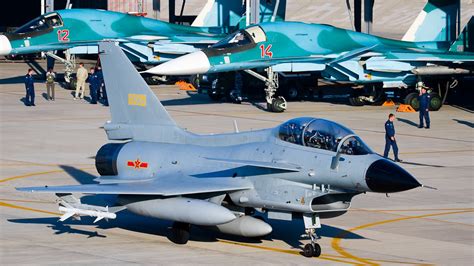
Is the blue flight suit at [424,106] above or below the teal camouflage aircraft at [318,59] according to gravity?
below

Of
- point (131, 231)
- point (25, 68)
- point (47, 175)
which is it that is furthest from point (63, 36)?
point (131, 231)

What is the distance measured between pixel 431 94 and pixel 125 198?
23.1m

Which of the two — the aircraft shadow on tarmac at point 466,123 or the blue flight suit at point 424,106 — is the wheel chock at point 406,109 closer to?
the aircraft shadow on tarmac at point 466,123

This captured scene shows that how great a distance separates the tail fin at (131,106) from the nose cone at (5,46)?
23.6m

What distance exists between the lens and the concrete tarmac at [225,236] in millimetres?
16281

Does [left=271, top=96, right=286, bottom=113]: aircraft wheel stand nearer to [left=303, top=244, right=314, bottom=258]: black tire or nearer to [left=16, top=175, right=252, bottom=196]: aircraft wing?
[left=16, top=175, right=252, bottom=196]: aircraft wing

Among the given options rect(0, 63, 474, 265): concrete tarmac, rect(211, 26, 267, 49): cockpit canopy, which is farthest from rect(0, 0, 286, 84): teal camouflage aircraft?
rect(0, 63, 474, 265): concrete tarmac

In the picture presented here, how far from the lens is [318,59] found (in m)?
38.3

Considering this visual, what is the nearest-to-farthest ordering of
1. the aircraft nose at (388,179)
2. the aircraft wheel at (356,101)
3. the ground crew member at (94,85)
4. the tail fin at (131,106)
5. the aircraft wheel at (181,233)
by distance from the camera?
the aircraft nose at (388,179)
the aircraft wheel at (181,233)
the tail fin at (131,106)
the ground crew member at (94,85)
the aircraft wheel at (356,101)

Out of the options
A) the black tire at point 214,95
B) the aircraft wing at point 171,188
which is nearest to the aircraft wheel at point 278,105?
the black tire at point 214,95

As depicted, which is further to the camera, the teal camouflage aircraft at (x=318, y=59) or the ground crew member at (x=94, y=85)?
the ground crew member at (x=94, y=85)

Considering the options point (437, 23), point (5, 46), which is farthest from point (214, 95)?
point (437, 23)

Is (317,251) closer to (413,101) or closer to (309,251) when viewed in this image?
(309,251)

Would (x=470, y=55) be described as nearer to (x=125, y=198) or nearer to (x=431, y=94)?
(x=431, y=94)
